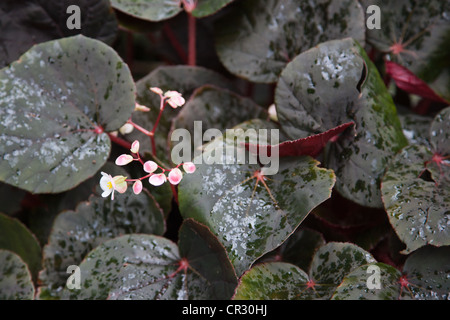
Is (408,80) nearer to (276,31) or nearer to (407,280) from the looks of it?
(276,31)

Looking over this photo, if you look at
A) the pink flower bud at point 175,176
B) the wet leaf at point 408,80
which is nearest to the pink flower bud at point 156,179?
the pink flower bud at point 175,176

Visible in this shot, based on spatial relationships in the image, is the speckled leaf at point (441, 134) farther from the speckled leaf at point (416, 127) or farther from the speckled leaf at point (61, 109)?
the speckled leaf at point (61, 109)

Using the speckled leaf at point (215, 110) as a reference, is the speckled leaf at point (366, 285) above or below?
below

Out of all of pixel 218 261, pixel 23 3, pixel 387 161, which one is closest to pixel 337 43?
pixel 387 161

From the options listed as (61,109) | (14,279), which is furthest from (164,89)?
(14,279)
